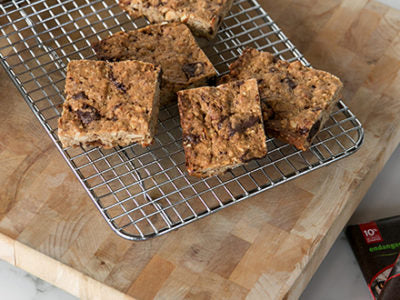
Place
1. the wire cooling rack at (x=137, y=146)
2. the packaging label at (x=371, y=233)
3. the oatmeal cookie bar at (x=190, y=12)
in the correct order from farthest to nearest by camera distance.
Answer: the oatmeal cookie bar at (x=190, y=12) → the packaging label at (x=371, y=233) → the wire cooling rack at (x=137, y=146)

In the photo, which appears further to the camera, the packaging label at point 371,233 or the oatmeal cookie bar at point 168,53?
the packaging label at point 371,233

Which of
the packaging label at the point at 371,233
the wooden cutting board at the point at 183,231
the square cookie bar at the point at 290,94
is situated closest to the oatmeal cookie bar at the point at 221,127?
the square cookie bar at the point at 290,94

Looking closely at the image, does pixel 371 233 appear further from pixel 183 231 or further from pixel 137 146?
pixel 137 146

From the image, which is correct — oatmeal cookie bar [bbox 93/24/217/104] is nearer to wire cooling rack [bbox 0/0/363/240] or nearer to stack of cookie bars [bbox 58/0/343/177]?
stack of cookie bars [bbox 58/0/343/177]

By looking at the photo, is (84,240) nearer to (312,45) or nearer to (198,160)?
(198,160)

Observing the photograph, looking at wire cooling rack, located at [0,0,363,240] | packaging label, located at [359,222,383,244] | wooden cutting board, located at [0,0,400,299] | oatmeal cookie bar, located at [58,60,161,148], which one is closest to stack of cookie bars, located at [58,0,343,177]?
oatmeal cookie bar, located at [58,60,161,148]

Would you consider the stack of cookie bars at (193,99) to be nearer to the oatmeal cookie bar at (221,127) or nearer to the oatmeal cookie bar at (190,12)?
the oatmeal cookie bar at (221,127)
